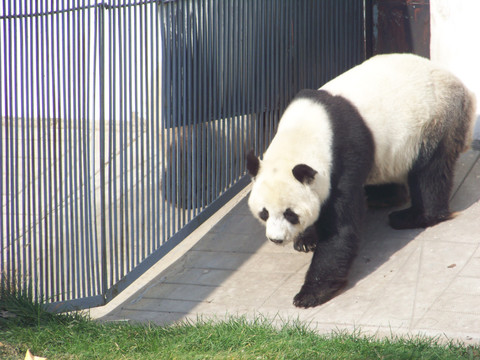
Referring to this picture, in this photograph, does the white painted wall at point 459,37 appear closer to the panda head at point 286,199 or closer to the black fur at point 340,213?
the black fur at point 340,213

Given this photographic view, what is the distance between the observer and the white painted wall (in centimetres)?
724

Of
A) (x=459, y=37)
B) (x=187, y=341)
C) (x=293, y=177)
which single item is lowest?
(x=187, y=341)

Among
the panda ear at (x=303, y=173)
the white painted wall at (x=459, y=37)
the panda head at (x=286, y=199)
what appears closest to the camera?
the panda ear at (x=303, y=173)

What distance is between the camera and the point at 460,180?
673 centimetres

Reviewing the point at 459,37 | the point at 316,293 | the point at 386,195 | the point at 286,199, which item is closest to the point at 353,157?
the point at 286,199

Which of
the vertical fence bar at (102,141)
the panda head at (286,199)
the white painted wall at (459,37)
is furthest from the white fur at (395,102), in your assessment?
the vertical fence bar at (102,141)

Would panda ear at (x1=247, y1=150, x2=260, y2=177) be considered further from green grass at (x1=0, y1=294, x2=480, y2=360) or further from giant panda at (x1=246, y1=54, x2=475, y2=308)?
green grass at (x1=0, y1=294, x2=480, y2=360)

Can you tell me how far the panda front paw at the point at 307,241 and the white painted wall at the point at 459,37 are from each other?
7.63ft

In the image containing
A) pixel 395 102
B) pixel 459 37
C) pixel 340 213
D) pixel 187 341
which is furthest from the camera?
pixel 459 37

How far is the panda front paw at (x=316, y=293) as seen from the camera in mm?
5282

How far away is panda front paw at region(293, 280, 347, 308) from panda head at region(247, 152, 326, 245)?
418 millimetres

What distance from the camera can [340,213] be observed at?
5.45m

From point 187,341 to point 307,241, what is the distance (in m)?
1.64

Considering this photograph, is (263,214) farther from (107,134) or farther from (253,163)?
(107,134)
